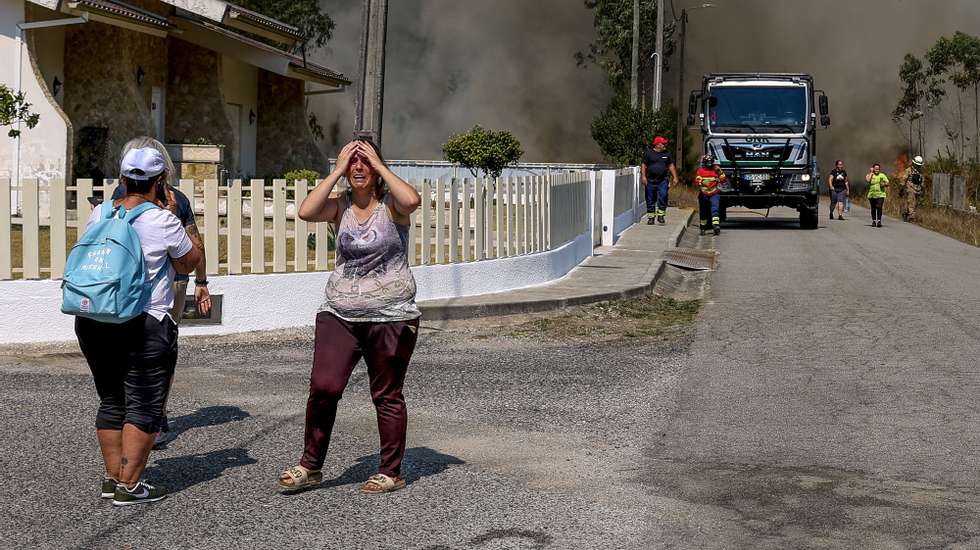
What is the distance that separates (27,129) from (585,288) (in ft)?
33.2

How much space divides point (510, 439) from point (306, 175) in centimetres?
2011

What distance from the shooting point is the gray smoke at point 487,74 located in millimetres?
65125

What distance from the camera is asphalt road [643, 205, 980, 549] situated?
5680mm

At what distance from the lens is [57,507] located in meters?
5.83

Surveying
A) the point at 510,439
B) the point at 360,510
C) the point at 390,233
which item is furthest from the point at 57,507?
the point at 510,439

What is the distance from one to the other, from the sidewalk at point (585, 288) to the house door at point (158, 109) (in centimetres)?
875

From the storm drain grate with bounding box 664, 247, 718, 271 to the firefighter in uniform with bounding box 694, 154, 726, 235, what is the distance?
13.0ft

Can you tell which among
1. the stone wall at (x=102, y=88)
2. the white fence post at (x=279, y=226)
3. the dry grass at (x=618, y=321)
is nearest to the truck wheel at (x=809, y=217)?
the stone wall at (x=102, y=88)

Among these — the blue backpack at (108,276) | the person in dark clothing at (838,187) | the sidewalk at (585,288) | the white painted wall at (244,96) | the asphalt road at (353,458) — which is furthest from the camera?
the person in dark clothing at (838,187)

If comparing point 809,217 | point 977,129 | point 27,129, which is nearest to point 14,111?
point 27,129

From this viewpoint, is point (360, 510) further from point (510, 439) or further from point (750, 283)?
point (750, 283)

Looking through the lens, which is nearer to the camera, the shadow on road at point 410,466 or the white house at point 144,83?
the shadow on road at point 410,466

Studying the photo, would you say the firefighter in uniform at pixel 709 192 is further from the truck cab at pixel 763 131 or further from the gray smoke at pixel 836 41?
the gray smoke at pixel 836 41

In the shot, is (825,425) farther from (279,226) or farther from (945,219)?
(945,219)
